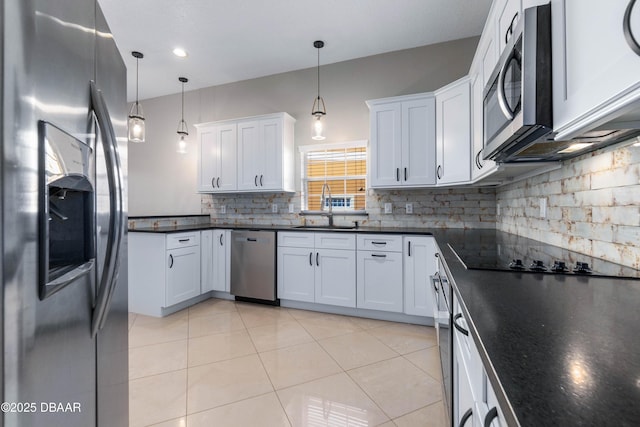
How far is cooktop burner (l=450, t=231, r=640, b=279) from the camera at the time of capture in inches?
44.5

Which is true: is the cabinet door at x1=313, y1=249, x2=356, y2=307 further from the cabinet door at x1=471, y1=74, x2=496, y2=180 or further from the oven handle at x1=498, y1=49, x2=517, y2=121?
the oven handle at x1=498, y1=49, x2=517, y2=121

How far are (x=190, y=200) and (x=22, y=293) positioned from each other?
176 inches

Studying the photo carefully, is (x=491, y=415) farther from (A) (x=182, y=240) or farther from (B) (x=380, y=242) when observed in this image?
(A) (x=182, y=240)

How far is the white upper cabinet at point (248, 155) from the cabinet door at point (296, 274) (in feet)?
2.98

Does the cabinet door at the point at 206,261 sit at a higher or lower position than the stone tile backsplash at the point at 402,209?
lower

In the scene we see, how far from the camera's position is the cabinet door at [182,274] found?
318 centimetres

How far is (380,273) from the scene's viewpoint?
299cm

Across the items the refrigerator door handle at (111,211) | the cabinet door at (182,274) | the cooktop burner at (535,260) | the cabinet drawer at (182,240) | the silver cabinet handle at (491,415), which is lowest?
the cabinet door at (182,274)

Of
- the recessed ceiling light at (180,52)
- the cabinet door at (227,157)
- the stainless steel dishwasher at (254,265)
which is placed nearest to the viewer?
the stainless steel dishwasher at (254,265)

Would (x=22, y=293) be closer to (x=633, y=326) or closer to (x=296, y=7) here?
(x=633, y=326)

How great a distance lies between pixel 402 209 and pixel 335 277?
1.16m

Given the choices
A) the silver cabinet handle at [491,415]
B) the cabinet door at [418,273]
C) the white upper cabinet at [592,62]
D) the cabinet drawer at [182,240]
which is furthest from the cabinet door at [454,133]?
the cabinet drawer at [182,240]

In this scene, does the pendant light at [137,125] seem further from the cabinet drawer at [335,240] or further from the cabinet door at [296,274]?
the cabinet drawer at [335,240]

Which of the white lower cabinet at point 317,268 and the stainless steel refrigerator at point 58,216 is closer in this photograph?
the stainless steel refrigerator at point 58,216
